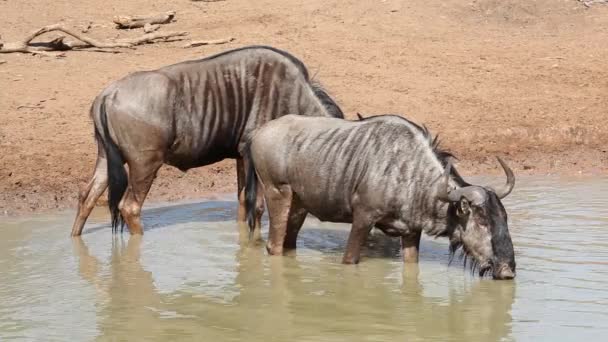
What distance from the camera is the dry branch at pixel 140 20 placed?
1697cm

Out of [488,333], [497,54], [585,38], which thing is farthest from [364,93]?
[488,333]

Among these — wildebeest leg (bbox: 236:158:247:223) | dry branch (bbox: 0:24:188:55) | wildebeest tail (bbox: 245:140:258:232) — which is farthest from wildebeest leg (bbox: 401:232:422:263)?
dry branch (bbox: 0:24:188:55)

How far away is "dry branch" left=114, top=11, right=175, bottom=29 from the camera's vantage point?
1697 centimetres

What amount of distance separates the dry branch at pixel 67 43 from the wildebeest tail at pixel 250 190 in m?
6.60

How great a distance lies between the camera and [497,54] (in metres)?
16.2

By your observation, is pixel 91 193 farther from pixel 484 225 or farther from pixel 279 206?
pixel 484 225

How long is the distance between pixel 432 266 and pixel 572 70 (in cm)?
775

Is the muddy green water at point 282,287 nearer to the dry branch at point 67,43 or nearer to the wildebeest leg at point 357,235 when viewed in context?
the wildebeest leg at point 357,235

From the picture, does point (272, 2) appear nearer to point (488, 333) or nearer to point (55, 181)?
point (55, 181)

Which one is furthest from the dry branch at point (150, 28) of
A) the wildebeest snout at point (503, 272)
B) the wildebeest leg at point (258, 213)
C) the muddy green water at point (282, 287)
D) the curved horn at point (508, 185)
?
the wildebeest snout at point (503, 272)

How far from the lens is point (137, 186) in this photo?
31.8ft

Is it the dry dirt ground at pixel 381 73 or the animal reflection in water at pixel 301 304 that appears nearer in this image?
the animal reflection in water at pixel 301 304

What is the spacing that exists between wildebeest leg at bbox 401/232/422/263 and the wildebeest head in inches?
17.4

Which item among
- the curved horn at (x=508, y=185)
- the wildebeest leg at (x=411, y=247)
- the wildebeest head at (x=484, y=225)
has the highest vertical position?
the curved horn at (x=508, y=185)
